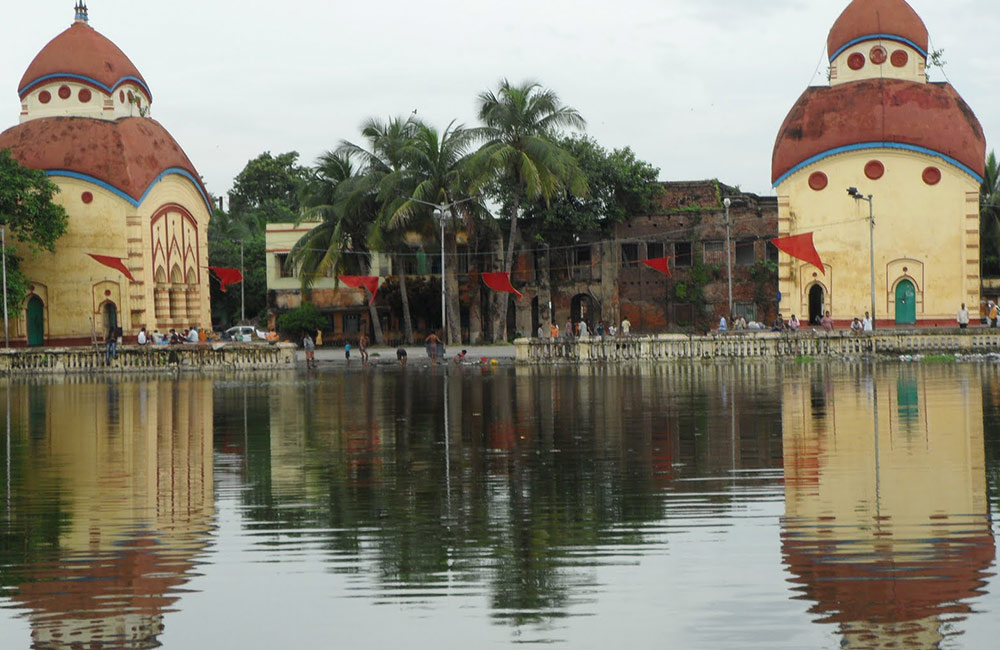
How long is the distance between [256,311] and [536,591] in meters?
58.4

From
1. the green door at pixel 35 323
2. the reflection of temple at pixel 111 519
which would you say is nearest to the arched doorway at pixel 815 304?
the green door at pixel 35 323

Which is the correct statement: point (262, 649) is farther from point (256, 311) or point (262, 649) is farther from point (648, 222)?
point (256, 311)

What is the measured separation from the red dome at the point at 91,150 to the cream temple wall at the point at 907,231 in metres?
24.6

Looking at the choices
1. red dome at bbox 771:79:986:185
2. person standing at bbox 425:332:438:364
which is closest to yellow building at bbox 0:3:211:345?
person standing at bbox 425:332:438:364

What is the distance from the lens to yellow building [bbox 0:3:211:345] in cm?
4719

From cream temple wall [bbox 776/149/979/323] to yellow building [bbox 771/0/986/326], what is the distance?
0.11 feet

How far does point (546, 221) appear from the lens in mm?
53812

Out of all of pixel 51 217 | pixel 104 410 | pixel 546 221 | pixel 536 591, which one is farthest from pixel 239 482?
pixel 546 221

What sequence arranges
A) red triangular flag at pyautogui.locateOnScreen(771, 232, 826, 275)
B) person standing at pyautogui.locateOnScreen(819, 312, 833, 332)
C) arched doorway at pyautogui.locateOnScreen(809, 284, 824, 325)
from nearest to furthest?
person standing at pyautogui.locateOnScreen(819, 312, 833, 332) < red triangular flag at pyautogui.locateOnScreen(771, 232, 826, 275) < arched doorway at pyautogui.locateOnScreen(809, 284, 824, 325)

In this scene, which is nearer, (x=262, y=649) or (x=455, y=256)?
(x=262, y=649)

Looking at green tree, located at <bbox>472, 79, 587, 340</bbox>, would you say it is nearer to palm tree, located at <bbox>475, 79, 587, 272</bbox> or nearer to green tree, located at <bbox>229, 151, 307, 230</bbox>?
palm tree, located at <bbox>475, 79, 587, 272</bbox>

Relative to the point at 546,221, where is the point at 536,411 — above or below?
below

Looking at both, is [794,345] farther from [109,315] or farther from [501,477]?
[109,315]

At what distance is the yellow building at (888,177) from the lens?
4294cm
